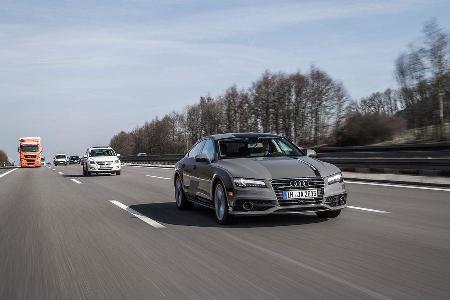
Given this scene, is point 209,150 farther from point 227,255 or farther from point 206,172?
point 227,255

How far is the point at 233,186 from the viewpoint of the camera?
320 inches

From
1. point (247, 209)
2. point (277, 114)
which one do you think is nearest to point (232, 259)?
point (247, 209)

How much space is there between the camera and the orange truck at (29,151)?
56281 millimetres

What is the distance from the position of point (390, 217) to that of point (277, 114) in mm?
74718

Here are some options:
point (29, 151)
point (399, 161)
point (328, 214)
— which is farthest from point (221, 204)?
point (29, 151)

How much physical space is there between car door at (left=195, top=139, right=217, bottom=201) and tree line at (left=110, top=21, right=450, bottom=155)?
1640 inches

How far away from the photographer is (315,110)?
8044 cm

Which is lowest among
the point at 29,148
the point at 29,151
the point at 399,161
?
the point at 399,161

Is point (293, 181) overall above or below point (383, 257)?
above

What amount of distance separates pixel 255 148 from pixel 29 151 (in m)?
51.1

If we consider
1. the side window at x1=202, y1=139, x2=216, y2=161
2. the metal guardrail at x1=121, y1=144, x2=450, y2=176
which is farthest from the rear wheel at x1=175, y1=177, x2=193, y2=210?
the metal guardrail at x1=121, y1=144, x2=450, y2=176

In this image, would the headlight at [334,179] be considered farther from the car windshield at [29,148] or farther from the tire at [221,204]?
the car windshield at [29,148]

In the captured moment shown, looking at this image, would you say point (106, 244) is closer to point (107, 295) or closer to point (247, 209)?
point (247, 209)

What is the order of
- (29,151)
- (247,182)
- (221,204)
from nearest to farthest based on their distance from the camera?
(247,182), (221,204), (29,151)
